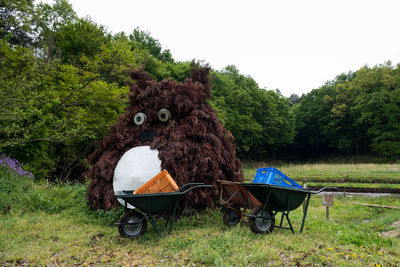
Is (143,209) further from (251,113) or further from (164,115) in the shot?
(251,113)

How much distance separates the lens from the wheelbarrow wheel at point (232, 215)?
17.4ft

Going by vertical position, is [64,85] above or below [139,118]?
above

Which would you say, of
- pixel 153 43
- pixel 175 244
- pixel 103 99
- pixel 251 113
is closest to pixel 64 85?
pixel 103 99

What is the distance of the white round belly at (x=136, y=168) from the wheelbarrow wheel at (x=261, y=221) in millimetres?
1861

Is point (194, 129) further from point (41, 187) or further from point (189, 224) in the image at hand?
point (41, 187)

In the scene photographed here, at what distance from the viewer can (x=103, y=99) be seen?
42.1 ft

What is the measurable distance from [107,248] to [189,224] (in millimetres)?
1525

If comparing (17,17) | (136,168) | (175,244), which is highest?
(17,17)

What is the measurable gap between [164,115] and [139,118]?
0.53m

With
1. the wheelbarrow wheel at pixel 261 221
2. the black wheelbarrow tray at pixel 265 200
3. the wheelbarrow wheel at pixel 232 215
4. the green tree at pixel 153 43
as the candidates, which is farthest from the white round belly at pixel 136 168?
the green tree at pixel 153 43

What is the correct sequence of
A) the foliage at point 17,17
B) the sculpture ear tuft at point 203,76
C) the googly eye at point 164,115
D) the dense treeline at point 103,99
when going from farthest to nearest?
the foliage at point 17,17, the dense treeline at point 103,99, the sculpture ear tuft at point 203,76, the googly eye at point 164,115

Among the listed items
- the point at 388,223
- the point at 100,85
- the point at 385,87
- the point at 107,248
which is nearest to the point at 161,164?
the point at 107,248

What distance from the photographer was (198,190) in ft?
17.6

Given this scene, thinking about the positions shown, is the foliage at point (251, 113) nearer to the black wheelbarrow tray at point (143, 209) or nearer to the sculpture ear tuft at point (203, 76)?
the sculpture ear tuft at point (203, 76)
